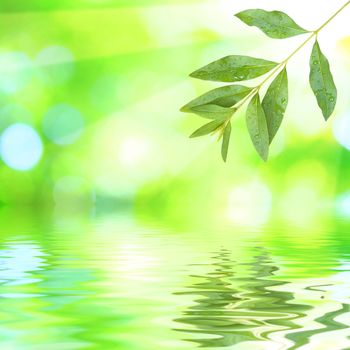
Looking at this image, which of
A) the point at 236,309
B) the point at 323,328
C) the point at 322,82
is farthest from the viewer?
the point at 236,309

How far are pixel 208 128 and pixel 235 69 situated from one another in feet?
0.13

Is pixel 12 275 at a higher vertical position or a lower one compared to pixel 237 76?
lower

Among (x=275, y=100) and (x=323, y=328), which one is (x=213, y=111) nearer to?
(x=275, y=100)

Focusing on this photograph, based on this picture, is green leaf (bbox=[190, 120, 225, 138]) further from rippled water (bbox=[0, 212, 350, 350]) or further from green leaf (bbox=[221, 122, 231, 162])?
rippled water (bbox=[0, 212, 350, 350])

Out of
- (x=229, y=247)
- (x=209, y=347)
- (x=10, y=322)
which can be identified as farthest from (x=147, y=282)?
(x=229, y=247)

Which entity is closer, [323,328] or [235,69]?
[235,69]

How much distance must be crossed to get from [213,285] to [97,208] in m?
4.00

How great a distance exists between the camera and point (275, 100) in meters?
0.52

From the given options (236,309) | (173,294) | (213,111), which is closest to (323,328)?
(236,309)

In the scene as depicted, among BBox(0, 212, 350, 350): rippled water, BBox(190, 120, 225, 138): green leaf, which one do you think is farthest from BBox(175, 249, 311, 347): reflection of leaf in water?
BBox(190, 120, 225, 138): green leaf

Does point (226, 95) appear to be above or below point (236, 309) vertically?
above

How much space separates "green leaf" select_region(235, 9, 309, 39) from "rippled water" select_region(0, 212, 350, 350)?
36 cm

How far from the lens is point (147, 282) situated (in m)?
1.43

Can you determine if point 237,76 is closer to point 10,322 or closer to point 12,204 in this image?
point 10,322
